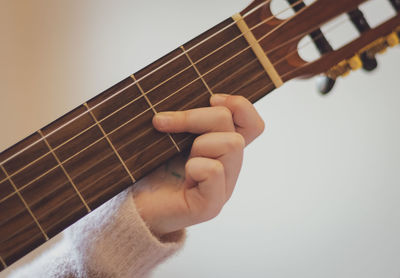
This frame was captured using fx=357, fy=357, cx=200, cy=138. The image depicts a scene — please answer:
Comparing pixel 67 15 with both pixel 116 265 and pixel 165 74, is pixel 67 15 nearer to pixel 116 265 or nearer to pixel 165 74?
pixel 165 74

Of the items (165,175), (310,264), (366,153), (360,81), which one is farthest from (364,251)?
(165,175)

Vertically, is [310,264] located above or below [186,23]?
below

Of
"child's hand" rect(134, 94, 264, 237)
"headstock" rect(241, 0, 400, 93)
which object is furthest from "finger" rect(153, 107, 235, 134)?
"headstock" rect(241, 0, 400, 93)

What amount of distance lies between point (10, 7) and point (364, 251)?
4.11ft

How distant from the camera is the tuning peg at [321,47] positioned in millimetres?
534

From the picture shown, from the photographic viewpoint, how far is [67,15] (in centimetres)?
106

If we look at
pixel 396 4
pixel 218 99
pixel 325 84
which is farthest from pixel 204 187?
pixel 396 4

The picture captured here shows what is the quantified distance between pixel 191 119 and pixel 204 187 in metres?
0.11

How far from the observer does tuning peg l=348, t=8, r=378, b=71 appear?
1.67 feet

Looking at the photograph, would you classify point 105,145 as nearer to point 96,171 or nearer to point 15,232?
point 96,171

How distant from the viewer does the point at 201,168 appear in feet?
1.74

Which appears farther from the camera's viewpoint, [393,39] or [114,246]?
[114,246]


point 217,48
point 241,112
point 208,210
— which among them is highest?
point 217,48

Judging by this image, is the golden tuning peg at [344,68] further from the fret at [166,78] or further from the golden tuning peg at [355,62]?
the fret at [166,78]
